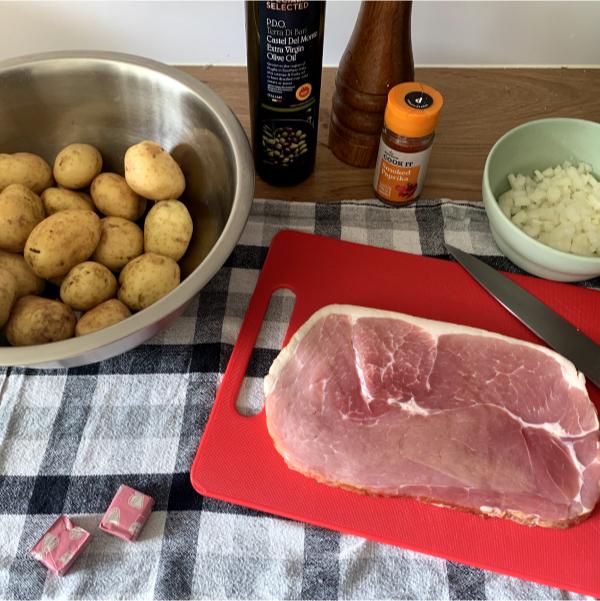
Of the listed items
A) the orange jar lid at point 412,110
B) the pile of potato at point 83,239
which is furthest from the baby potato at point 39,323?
the orange jar lid at point 412,110

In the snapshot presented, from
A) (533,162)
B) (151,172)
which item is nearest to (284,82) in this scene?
(151,172)

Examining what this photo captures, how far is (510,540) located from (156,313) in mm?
495

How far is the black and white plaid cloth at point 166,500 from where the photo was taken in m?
0.68

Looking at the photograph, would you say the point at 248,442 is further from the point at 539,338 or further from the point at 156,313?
the point at 539,338

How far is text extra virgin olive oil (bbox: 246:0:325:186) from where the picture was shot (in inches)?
30.8

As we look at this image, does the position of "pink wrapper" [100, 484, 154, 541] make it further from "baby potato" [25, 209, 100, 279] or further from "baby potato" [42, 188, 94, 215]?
"baby potato" [42, 188, 94, 215]

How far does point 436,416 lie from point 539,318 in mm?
240

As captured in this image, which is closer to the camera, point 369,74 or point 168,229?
point 168,229

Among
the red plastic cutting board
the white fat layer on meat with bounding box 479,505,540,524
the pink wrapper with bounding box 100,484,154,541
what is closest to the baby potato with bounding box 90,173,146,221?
the red plastic cutting board

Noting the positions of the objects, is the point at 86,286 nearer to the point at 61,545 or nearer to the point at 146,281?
the point at 146,281

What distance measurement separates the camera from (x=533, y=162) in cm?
99

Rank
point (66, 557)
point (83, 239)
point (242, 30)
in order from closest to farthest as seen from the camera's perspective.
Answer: point (66, 557) < point (83, 239) < point (242, 30)

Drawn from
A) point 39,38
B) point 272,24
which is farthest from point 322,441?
point 39,38

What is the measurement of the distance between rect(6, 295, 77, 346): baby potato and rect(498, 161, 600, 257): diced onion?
0.68m
